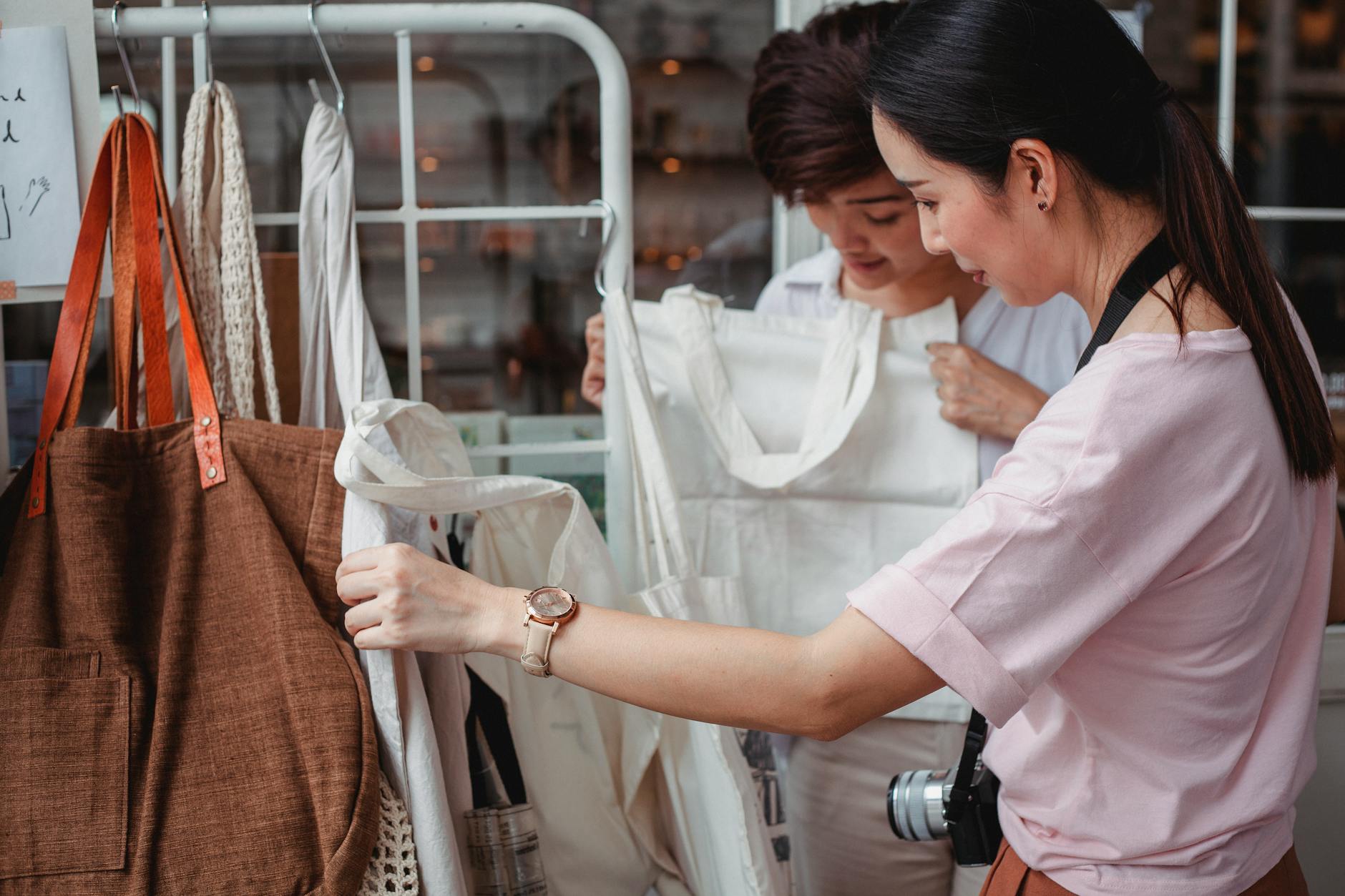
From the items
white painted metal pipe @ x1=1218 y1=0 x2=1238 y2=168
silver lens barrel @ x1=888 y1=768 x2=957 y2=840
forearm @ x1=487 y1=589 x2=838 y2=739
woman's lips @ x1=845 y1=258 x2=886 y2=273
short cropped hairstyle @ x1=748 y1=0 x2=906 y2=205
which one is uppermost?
white painted metal pipe @ x1=1218 y1=0 x2=1238 y2=168

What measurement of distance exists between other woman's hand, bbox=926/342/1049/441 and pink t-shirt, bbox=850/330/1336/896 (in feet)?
1.24

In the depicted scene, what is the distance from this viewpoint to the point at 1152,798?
2.90 ft

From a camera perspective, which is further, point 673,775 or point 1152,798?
point 673,775

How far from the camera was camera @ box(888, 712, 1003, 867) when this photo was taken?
1.08m

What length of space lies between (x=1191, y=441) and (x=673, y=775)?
0.64 metres

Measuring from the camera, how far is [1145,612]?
2.77ft

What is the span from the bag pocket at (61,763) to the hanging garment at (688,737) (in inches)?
20.3

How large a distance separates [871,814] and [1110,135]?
0.88 meters

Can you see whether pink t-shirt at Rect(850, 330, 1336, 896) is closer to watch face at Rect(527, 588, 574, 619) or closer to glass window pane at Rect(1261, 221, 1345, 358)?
watch face at Rect(527, 588, 574, 619)

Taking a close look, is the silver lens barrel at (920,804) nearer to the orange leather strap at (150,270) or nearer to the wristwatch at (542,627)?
the wristwatch at (542,627)

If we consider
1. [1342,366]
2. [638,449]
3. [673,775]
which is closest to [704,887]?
[673,775]

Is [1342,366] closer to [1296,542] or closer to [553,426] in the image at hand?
[1296,542]

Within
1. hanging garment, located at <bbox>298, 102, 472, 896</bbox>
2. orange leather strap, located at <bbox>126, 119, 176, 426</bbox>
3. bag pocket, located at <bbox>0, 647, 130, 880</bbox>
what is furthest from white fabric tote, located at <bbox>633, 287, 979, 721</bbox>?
bag pocket, located at <bbox>0, 647, 130, 880</bbox>

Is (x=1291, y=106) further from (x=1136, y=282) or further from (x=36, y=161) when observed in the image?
(x=36, y=161)
